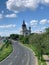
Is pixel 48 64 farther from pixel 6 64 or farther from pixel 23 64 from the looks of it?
pixel 6 64

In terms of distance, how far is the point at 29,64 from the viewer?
45.6 meters

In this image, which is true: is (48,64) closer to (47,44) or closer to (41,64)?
(41,64)

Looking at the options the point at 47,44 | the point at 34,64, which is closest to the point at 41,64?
Answer: the point at 34,64

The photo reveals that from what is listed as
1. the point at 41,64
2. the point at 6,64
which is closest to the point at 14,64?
the point at 6,64

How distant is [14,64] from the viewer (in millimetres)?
45656

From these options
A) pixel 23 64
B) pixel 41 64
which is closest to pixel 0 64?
pixel 23 64

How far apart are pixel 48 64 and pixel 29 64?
13.0 feet

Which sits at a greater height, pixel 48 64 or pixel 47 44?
pixel 47 44

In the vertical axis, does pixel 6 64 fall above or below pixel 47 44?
below

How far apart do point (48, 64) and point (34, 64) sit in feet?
9.69

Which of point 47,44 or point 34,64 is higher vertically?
point 47,44

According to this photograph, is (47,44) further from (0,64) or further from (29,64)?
(0,64)

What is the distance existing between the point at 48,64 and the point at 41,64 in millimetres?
1507

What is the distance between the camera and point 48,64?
45.9 meters
